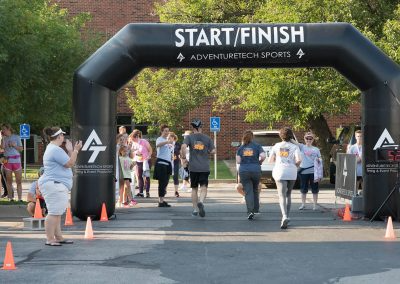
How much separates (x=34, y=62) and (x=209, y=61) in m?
3.58

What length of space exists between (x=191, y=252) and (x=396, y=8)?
17133 millimetres

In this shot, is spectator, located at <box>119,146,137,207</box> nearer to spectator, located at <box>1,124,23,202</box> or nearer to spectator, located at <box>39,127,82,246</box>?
spectator, located at <box>1,124,23,202</box>

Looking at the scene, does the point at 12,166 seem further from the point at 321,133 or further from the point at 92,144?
the point at 321,133

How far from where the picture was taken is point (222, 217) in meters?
15.0

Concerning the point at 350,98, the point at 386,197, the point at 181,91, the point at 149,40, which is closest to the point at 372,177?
the point at 386,197

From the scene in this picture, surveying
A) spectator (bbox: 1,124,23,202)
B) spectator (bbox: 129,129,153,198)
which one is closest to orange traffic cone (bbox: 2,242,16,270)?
spectator (bbox: 1,124,23,202)

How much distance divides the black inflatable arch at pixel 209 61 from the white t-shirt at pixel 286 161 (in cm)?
154

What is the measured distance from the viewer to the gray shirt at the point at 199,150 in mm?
15031

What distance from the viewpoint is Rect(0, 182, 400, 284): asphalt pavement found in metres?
8.67

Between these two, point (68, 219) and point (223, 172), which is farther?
point (223, 172)

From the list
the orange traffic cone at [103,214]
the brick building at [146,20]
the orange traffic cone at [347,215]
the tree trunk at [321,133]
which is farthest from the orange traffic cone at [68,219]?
the brick building at [146,20]

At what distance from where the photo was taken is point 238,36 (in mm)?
14125

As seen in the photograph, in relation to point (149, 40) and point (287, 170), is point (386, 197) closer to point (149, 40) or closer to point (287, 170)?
point (287, 170)

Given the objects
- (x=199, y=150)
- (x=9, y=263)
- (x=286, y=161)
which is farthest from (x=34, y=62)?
(x=9, y=263)
